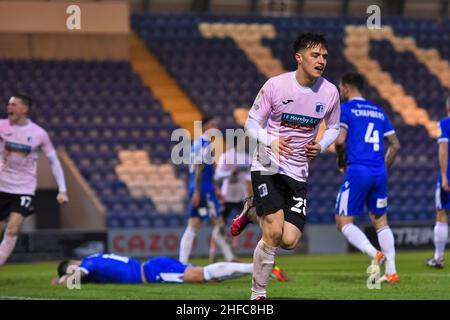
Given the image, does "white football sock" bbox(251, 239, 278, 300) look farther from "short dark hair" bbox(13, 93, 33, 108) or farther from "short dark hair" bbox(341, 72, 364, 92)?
"short dark hair" bbox(13, 93, 33, 108)

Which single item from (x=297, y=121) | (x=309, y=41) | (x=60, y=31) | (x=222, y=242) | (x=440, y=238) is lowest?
(x=222, y=242)

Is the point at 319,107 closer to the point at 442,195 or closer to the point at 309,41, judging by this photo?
the point at 309,41

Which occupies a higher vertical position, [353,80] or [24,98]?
[353,80]

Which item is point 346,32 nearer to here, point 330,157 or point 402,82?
point 402,82

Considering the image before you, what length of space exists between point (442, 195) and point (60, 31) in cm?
1438

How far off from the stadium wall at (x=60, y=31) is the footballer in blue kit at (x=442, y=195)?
13678mm

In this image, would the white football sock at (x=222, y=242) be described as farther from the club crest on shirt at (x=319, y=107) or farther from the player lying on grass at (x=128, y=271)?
the club crest on shirt at (x=319, y=107)

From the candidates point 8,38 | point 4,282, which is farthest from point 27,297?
point 8,38

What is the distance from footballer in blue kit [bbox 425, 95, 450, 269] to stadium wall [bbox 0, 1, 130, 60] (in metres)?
13.7

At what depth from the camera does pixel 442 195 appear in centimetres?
1530

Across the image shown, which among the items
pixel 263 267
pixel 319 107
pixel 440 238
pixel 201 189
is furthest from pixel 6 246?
pixel 440 238

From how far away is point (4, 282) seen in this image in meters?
13.6

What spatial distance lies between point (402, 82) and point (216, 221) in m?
14.3

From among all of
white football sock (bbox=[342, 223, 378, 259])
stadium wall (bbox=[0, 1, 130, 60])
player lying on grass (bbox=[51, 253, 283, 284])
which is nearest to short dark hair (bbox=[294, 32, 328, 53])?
white football sock (bbox=[342, 223, 378, 259])
